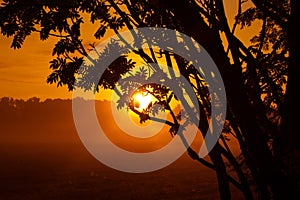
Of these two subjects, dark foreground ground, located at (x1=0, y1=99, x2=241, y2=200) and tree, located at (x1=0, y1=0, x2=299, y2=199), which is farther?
dark foreground ground, located at (x1=0, y1=99, x2=241, y2=200)

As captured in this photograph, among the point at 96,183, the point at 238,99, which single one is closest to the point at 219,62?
the point at 238,99

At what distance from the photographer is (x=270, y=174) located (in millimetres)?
4277

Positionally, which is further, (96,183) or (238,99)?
(96,183)

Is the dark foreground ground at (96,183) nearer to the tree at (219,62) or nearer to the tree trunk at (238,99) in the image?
the tree at (219,62)

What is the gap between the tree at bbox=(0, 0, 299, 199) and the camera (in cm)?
428

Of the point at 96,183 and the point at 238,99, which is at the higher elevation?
the point at 96,183

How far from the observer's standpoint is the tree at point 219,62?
428 cm

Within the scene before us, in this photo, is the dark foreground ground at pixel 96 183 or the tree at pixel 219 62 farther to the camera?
the dark foreground ground at pixel 96 183

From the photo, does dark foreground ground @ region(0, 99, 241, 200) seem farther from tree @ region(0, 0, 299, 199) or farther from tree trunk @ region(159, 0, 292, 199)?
tree trunk @ region(159, 0, 292, 199)

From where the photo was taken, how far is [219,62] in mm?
4316

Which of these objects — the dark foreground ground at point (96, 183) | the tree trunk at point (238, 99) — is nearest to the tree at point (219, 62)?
the tree trunk at point (238, 99)

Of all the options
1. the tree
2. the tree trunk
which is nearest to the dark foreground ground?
the tree

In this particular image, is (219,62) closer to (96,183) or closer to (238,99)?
(238,99)

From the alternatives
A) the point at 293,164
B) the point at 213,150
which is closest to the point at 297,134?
the point at 293,164
